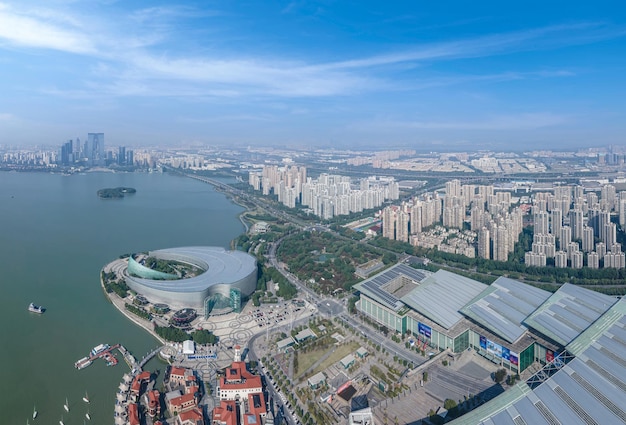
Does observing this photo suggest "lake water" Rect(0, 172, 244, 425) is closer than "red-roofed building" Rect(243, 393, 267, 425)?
No

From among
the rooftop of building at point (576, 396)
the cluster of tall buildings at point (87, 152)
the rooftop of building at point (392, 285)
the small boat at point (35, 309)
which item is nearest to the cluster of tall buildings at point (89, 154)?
the cluster of tall buildings at point (87, 152)

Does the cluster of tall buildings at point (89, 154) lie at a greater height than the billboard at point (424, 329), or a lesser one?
greater

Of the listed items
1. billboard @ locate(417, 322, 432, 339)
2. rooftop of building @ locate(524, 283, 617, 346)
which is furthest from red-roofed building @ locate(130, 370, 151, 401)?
rooftop of building @ locate(524, 283, 617, 346)

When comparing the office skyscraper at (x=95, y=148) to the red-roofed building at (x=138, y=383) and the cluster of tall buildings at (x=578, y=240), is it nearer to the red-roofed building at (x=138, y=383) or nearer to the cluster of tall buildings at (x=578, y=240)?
the red-roofed building at (x=138, y=383)

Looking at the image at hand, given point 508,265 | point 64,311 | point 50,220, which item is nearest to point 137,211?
point 50,220

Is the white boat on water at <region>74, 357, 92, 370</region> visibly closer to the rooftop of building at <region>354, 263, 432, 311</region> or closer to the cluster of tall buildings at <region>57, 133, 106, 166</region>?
the rooftop of building at <region>354, 263, 432, 311</region>

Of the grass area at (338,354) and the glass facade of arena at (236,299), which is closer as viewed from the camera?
the grass area at (338,354)

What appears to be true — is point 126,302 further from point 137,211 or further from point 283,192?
point 283,192
